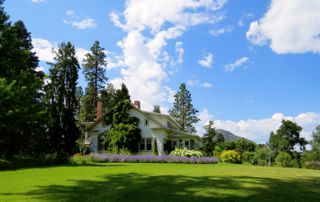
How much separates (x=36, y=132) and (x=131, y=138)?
11628mm

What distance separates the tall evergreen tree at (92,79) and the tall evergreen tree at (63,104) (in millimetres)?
28965

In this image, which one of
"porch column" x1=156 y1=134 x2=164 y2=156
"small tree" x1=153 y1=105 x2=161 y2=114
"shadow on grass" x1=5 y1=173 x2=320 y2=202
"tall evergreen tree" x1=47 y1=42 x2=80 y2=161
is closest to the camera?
"shadow on grass" x1=5 y1=173 x2=320 y2=202

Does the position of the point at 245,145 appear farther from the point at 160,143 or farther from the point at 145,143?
the point at 145,143

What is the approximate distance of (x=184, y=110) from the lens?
75.1 meters

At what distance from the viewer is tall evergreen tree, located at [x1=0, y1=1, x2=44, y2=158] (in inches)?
871

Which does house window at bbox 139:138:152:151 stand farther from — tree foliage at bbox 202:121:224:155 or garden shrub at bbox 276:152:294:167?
tree foliage at bbox 202:121:224:155

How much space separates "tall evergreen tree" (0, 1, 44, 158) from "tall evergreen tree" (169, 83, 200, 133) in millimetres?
45943

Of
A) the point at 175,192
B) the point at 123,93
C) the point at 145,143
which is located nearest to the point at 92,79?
the point at 123,93

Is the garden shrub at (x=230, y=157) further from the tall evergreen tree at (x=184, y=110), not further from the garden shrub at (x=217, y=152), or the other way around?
the tall evergreen tree at (x=184, y=110)

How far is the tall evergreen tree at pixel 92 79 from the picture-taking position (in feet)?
200

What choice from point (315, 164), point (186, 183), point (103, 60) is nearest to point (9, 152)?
point (186, 183)

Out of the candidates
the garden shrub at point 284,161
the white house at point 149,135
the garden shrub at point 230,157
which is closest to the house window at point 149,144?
the white house at point 149,135

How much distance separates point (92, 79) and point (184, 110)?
22.6 metres

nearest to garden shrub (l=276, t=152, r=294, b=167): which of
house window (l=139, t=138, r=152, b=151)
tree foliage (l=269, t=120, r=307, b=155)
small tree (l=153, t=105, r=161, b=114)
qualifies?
house window (l=139, t=138, r=152, b=151)
